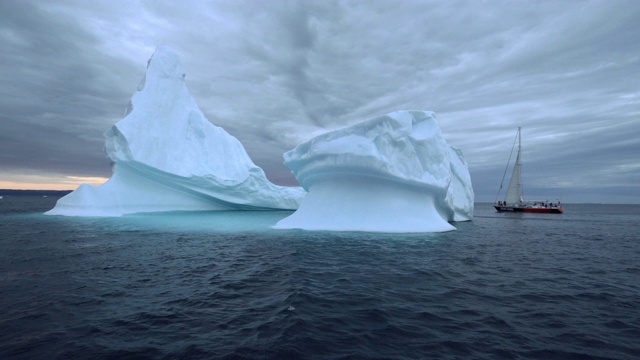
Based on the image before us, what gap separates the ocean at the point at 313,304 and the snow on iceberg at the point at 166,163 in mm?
16701

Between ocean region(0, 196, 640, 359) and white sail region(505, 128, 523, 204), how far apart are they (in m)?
44.4

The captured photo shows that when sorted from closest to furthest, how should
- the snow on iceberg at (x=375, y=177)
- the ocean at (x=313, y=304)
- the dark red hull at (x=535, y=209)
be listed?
the ocean at (x=313, y=304), the snow on iceberg at (x=375, y=177), the dark red hull at (x=535, y=209)

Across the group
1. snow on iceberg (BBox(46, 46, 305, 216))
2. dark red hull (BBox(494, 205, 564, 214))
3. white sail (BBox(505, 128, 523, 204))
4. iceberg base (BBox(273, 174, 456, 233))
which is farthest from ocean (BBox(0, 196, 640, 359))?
dark red hull (BBox(494, 205, 564, 214))

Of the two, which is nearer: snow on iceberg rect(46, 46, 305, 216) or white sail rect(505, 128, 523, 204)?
snow on iceberg rect(46, 46, 305, 216)

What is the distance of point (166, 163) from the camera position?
2794cm

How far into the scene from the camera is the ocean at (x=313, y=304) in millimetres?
4289

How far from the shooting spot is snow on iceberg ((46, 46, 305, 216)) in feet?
87.2

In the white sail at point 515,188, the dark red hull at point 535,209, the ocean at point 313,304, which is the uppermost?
the white sail at point 515,188

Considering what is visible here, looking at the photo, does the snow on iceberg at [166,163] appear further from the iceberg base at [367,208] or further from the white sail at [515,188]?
the white sail at [515,188]

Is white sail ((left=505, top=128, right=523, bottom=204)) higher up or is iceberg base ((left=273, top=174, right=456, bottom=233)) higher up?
white sail ((left=505, top=128, right=523, bottom=204))

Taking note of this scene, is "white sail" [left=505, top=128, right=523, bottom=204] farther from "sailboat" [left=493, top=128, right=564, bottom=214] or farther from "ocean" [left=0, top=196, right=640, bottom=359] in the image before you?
"ocean" [left=0, top=196, right=640, bottom=359]

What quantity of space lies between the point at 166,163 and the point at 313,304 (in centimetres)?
2604

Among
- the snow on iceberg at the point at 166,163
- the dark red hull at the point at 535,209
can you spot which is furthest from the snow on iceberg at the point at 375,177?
the dark red hull at the point at 535,209

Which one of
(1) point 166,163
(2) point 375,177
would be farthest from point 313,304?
(1) point 166,163
